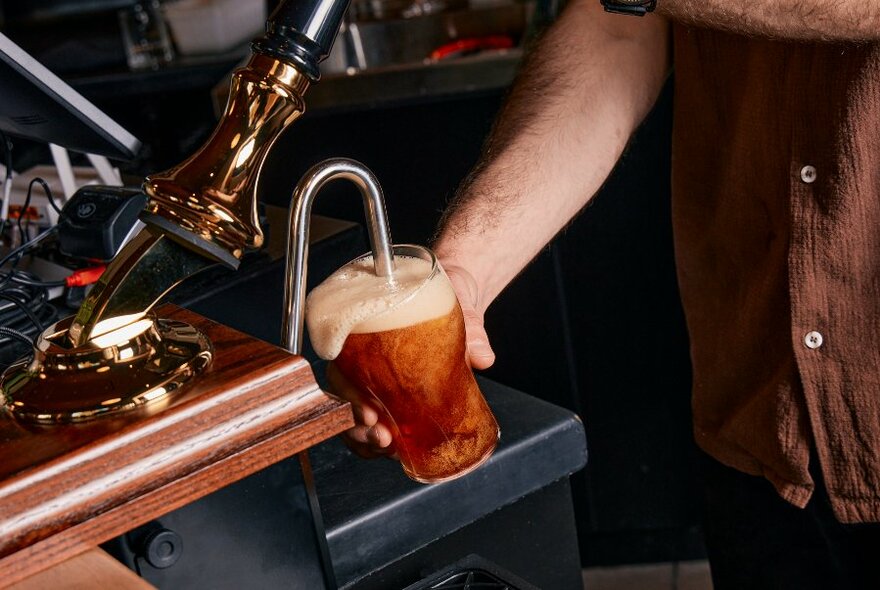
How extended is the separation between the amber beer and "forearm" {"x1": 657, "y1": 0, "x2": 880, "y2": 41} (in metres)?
0.47

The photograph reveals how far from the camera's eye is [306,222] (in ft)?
2.52

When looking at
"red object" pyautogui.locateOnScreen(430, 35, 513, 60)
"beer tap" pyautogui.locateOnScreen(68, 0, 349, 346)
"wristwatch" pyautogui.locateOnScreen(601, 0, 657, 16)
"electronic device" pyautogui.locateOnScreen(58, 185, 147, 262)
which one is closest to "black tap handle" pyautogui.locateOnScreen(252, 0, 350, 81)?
"beer tap" pyautogui.locateOnScreen(68, 0, 349, 346)

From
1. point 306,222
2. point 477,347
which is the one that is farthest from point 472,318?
point 306,222

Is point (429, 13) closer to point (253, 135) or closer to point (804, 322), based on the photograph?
point (804, 322)

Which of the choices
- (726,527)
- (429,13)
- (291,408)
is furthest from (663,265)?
(291,408)

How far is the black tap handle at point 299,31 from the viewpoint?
0.70 metres

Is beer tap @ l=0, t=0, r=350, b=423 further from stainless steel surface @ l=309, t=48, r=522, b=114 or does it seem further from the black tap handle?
stainless steel surface @ l=309, t=48, r=522, b=114

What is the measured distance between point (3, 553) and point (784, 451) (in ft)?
3.38

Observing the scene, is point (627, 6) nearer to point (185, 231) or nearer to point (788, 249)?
point (788, 249)

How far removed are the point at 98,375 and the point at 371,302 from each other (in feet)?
0.70

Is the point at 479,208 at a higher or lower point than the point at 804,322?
higher

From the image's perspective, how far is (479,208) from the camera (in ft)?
4.21

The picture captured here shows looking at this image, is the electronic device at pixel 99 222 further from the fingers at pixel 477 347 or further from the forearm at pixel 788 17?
the forearm at pixel 788 17

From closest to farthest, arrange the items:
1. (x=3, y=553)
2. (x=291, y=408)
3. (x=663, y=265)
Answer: (x=3, y=553), (x=291, y=408), (x=663, y=265)
